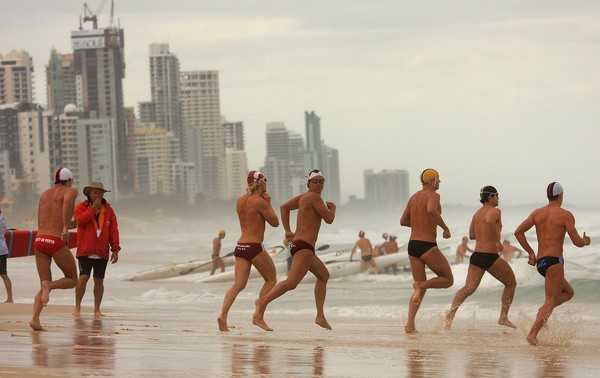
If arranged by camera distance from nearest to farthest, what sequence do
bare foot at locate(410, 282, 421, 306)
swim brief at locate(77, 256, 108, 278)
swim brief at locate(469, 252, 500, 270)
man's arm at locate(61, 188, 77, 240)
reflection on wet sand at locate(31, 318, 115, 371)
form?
reflection on wet sand at locate(31, 318, 115, 371) → man's arm at locate(61, 188, 77, 240) → bare foot at locate(410, 282, 421, 306) → swim brief at locate(469, 252, 500, 270) → swim brief at locate(77, 256, 108, 278)

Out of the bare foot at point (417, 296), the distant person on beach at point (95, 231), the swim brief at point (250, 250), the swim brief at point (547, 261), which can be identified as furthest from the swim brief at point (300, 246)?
the distant person on beach at point (95, 231)

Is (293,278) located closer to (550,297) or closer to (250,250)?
(250,250)

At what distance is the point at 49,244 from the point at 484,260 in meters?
4.71

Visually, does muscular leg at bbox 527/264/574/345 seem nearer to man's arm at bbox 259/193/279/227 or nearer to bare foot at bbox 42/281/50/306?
man's arm at bbox 259/193/279/227

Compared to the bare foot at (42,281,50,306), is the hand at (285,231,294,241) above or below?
above

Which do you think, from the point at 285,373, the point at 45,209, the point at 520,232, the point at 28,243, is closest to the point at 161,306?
the point at 28,243

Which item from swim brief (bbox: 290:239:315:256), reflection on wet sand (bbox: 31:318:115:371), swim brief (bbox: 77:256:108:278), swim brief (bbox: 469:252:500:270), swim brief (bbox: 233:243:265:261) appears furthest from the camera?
swim brief (bbox: 77:256:108:278)

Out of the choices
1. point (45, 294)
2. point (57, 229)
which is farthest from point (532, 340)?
point (57, 229)

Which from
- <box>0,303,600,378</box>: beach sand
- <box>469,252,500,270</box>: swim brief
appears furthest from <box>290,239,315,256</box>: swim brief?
<box>469,252,500,270</box>: swim brief

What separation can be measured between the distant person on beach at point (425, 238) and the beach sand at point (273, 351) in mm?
535

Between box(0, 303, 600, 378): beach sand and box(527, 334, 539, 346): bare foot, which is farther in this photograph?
box(527, 334, 539, 346): bare foot

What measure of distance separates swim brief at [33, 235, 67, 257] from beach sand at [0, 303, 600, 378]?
0.82 m

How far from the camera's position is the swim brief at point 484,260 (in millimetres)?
13609

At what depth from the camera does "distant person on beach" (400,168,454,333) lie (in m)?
13.0
